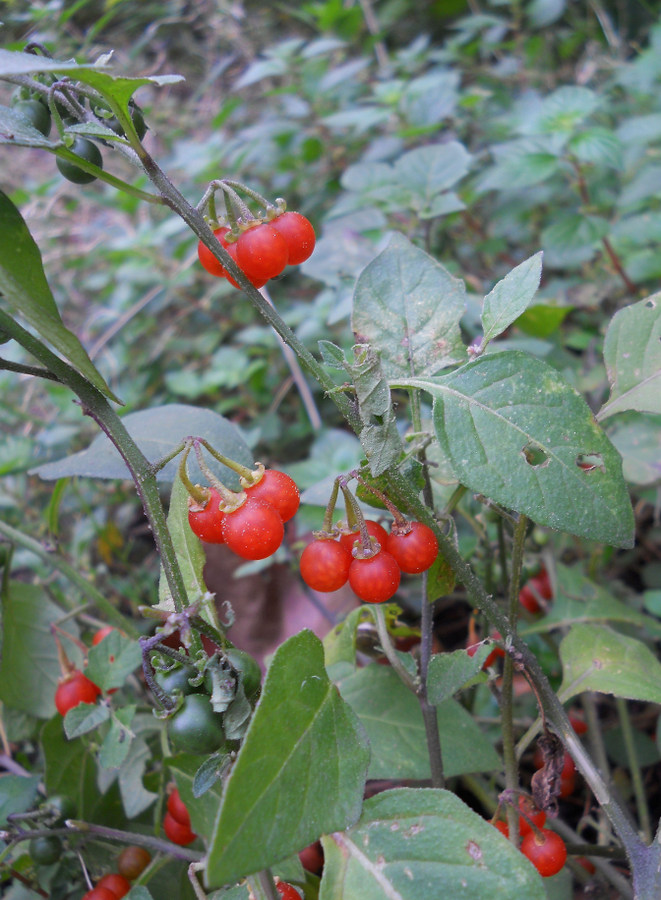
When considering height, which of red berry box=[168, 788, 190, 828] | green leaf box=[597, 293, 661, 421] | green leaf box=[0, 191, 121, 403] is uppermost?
green leaf box=[0, 191, 121, 403]

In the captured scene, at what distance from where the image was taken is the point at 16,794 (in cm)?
107

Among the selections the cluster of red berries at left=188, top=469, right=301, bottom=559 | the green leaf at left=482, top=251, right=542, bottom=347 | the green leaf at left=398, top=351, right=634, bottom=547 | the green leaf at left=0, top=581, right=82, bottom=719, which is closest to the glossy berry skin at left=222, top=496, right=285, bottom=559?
the cluster of red berries at left=188, top=469, right=301, bottom=559

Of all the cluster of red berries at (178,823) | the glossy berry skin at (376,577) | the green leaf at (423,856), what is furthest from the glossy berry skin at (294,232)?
the cluster of red berries at (178,823)

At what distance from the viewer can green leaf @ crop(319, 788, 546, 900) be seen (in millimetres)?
646

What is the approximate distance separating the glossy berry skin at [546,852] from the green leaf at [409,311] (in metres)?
0.60

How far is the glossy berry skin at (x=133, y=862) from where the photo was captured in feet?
3.58

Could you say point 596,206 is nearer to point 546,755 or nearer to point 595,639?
point 595,639

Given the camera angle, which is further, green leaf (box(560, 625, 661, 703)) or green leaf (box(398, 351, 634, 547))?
green leaf (box(560, 625, 661, 703))

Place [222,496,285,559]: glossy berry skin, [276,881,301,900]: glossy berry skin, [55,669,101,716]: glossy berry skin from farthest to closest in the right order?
[55,669,101,716]: glossy berry skin
[276,881,301,900]: glossy berry skin
[222,496,285,559]: glossy berry skin

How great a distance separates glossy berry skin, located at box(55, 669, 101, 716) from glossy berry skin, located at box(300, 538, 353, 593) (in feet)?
1.94

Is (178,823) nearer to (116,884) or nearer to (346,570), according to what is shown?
(116,884)

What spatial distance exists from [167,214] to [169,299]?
0.50 metres

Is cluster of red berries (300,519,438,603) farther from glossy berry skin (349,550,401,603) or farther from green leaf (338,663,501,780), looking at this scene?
green leaf (338,663,501,780)

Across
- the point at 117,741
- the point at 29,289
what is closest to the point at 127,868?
the point at 117,741
